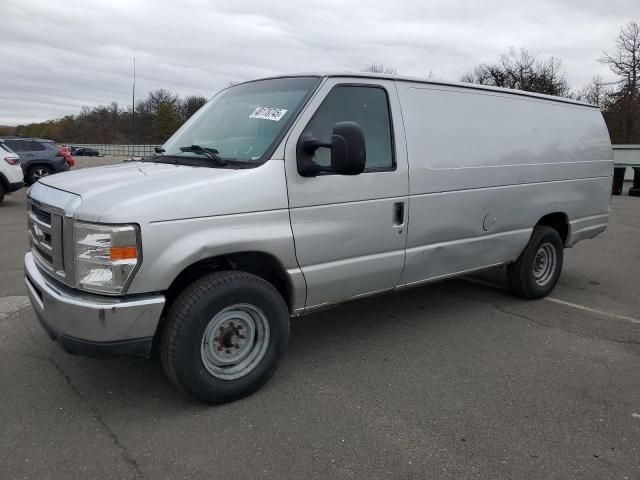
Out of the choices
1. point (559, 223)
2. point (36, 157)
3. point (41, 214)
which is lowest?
point (559, 223)

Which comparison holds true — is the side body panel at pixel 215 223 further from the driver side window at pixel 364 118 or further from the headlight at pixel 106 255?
the driver side window at pixel 364 118

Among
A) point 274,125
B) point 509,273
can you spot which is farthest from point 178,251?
point 509,273

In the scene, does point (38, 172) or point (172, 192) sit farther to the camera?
point (38, 172)

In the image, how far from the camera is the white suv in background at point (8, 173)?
1286 centimetres

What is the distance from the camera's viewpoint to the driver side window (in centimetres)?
368

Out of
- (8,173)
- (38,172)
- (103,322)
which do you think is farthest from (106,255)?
(38,172)

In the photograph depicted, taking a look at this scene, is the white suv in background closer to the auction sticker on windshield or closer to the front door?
the auction sticker on windshield

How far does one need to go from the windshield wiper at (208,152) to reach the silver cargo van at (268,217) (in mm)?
16

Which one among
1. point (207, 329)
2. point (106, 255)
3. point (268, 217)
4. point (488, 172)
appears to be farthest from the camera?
point (488, 172)

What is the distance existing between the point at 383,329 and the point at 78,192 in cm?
283

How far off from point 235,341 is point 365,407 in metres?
0.93

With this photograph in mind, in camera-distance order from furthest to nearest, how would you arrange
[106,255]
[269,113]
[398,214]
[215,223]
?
[398,214]
[269,113]
[215,223]
[106,255]

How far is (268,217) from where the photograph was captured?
3340 millimetres

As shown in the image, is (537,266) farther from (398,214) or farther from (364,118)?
(364,118)
